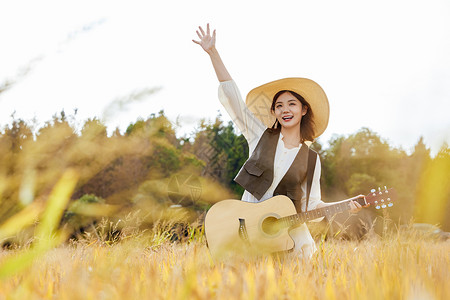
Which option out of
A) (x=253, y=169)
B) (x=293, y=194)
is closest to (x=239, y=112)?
(x=253, y=169)

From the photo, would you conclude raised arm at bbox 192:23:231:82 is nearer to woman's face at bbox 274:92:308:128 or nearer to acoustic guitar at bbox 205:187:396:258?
woman's face at bbox 274:92:308:128

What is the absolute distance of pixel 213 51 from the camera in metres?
3.91

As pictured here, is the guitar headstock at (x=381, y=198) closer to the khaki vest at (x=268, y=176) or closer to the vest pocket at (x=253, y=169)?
the khaki vest at (x=268, y=176)

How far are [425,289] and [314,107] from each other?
282 cm

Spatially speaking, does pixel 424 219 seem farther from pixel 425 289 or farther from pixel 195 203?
pixel 425 289

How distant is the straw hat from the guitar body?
3.44 feet

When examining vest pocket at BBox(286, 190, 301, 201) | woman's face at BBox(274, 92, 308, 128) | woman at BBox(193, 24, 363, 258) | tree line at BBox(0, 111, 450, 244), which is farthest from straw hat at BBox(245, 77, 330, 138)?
tree line at BBox(0, 111, 450, 244)

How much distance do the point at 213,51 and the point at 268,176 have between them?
1271 mm

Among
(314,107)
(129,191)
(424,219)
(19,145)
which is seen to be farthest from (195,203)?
(314,107)

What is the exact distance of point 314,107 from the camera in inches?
169

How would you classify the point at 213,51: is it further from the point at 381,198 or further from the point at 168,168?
the point at 168,168

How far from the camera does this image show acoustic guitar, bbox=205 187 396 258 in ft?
11.3

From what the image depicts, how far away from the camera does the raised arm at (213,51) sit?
3898mm

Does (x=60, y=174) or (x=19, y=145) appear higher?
(x=19, y=145)
